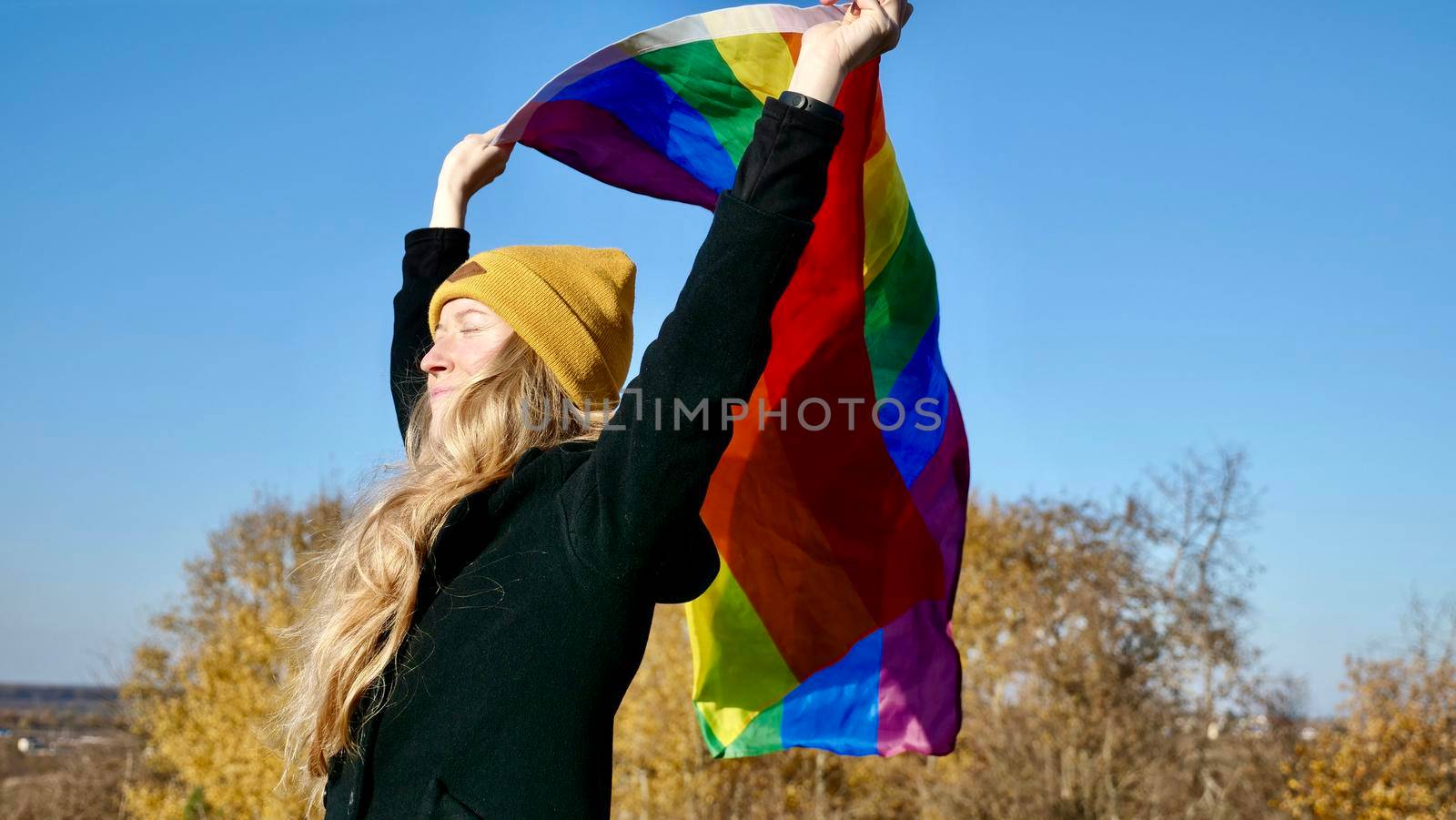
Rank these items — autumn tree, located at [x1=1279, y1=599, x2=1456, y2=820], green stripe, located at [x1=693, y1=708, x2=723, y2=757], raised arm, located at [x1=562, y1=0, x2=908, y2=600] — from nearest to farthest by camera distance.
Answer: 1. raised arm, located at [x1=562, y1=0, x2=908, y2=600]
2. green stripe, located at [x1=693, y1=708, x2=723, y2=757]
3. autumn tree, located at [x1=1279, y1=599, x2=1456, y2=820]

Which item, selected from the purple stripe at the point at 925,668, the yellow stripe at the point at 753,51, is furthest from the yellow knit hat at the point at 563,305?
the purple stripe at the point at 925,668

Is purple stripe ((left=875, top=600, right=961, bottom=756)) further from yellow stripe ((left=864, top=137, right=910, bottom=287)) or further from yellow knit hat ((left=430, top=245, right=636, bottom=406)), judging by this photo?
yellow knit hat ((left=430, top=245, right=636, bottom=406))

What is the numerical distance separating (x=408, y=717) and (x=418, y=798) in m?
0.12

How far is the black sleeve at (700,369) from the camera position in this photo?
150cm

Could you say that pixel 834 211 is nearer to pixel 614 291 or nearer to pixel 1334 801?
pixel 614 291

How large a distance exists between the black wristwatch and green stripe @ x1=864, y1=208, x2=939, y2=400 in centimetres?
136

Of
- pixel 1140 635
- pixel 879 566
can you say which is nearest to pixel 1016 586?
pixel 1140 635

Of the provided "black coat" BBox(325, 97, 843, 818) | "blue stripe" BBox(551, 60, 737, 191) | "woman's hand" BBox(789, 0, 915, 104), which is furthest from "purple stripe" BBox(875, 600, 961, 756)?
"woman's hand" BBox(789, 0, 915, 104)

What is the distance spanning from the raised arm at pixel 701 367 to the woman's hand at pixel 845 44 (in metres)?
0.09

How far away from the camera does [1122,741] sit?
17156 mm

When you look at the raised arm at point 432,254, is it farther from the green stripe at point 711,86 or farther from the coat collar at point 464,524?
the coat collar at point 464,524

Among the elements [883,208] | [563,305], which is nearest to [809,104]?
[563,305]

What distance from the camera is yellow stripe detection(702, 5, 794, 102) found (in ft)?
8.82

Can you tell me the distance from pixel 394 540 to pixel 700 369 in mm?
525
